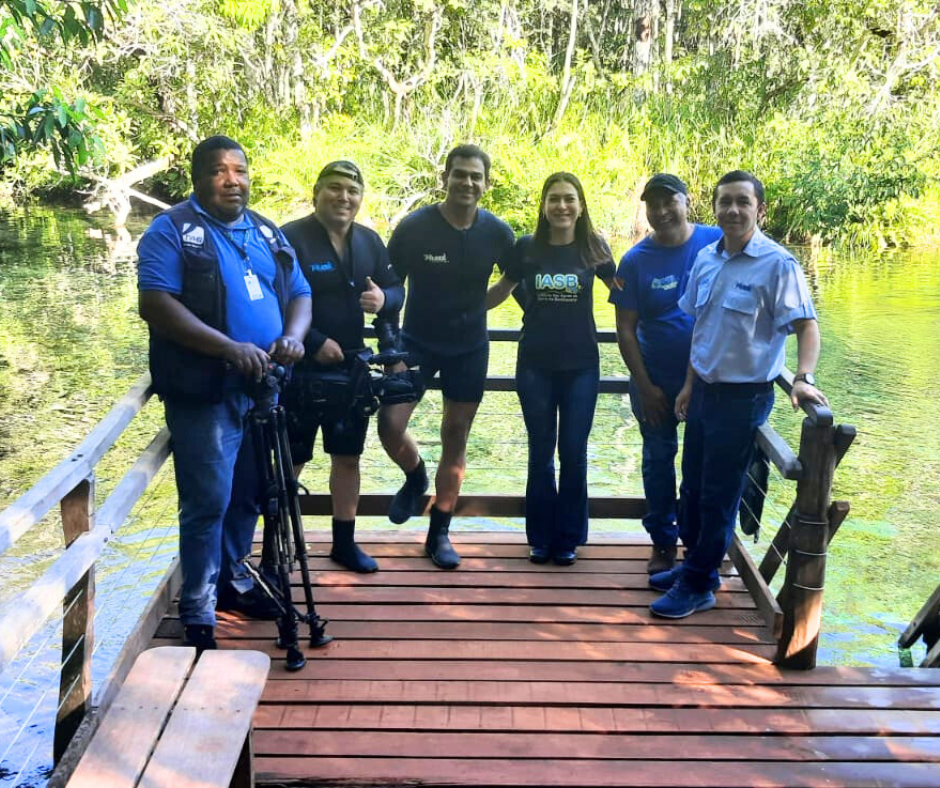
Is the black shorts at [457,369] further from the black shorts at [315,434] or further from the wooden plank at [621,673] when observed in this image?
the wooden plank at [621,673]

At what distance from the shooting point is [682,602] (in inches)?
133

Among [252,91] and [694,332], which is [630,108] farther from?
[694,332]

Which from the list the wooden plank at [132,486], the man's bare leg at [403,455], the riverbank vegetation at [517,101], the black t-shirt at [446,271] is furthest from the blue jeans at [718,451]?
the riverbank vegetation at [517,101]

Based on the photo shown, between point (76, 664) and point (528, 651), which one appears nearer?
point (76, 664)

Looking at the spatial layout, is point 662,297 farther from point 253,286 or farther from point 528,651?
point 253,286

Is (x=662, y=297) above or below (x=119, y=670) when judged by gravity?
above

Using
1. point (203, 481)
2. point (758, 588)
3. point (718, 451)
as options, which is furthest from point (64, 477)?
point (758, 588)

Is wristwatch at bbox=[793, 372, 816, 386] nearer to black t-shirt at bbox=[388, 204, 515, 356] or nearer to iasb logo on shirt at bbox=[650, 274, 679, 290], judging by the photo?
iasb logo on shirt at bbox=[650, 274, 679, 290]

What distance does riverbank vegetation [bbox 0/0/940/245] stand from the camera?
15023 mm

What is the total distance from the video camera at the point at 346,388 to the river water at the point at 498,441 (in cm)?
128

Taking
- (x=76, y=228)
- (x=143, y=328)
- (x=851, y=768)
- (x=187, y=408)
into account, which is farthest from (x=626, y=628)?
(x=76, y=228)

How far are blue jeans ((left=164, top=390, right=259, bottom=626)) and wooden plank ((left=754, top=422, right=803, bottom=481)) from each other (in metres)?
1.57

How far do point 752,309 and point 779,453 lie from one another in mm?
435

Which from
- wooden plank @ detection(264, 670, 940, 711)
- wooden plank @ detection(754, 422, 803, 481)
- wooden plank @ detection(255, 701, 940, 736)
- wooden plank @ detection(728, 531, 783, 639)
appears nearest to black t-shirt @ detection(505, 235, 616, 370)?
wooden plank @ detection(754, 422, 803, 481)
